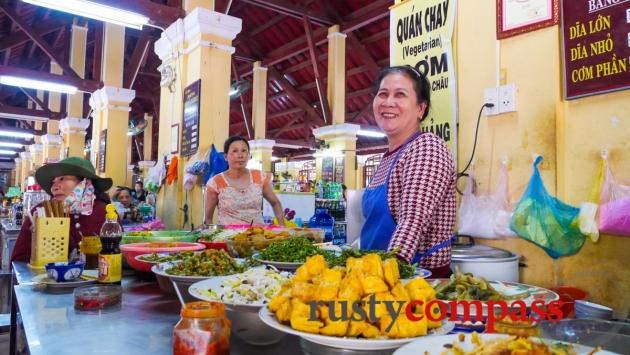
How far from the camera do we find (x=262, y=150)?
12.0 metres

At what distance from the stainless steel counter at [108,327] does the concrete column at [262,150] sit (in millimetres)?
10516

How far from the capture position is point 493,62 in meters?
2.36

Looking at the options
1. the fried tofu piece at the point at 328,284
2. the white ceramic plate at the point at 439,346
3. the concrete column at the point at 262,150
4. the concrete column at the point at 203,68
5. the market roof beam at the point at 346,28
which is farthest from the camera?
the concrete column at the point at 262,150

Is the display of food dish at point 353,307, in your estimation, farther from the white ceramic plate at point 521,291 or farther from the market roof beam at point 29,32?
the market roof beam at point 29,32

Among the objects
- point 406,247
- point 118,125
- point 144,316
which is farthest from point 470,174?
point 118,125

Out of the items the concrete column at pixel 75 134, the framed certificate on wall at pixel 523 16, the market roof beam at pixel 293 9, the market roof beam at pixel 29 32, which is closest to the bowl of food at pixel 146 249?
the framed certificate on wall at pixel 523 16

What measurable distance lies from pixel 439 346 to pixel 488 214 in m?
1.64

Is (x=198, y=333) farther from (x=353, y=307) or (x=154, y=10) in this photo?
(x=154, y=10)

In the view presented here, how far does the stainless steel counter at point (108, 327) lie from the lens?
3.15 feet

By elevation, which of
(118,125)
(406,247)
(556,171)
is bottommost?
(406,247)

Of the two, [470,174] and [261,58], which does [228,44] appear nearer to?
[470,174]

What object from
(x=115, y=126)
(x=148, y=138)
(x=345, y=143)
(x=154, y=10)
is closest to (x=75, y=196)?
(x=154, y=10)

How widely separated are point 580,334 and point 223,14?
540 centimetres

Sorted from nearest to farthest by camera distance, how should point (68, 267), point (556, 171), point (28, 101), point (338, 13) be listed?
point (68, 267) < point (556, 171) < point (338, 13) < point (28, 101)
